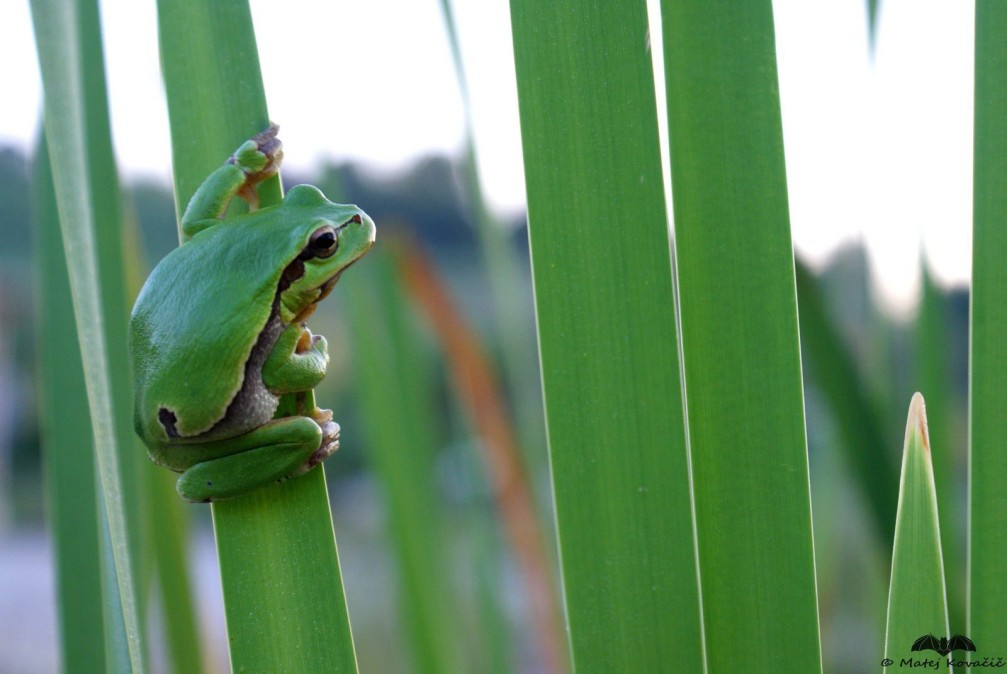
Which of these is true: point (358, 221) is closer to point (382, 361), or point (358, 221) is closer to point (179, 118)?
point (179, 118)

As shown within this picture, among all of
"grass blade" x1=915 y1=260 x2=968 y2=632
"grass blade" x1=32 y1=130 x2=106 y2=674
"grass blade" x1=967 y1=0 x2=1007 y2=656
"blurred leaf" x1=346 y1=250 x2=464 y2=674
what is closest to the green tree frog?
"grass blade" x1=32 y1=130 x2=106 y2=674

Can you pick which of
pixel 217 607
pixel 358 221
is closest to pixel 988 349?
pixel 358 221

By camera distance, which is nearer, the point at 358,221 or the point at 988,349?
the point at 988,349

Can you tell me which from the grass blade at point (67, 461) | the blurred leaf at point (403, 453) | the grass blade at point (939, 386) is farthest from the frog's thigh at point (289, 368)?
the grass blade at point (939, 386)

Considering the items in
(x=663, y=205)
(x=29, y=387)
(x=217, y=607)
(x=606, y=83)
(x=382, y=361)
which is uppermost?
(x=606, y=83)

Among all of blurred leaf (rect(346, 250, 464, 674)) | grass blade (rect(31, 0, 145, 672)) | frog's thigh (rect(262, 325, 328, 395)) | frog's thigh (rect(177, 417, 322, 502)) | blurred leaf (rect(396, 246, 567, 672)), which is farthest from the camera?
blurred leaf (rect(396, 246, 567, 672))

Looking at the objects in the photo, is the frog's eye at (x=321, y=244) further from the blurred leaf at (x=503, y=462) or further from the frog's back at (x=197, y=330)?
the blurred leaf at (x=503, y=462)

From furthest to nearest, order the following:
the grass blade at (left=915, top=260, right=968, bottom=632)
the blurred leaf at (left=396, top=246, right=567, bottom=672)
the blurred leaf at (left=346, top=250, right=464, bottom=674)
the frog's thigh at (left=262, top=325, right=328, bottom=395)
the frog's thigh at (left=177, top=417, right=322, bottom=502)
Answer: the blurred leaf at (left=396, top=246, right=567, bottom=672) → the blurred leaf at (left=346, top=250, right=464, bottom=674) → the grass blade at (left=915, top=260, right=968, bottom=632) → the frog's thigh at (left=262, top=325, right=328, bottom=395) → the frog's thigh at (left=177, top=417, right=322, bottom=502)

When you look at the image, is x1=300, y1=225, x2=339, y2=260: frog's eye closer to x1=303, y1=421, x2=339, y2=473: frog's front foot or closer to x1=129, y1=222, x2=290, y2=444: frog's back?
x1=129, y1=222, x2=290, y2=444: frog's back
